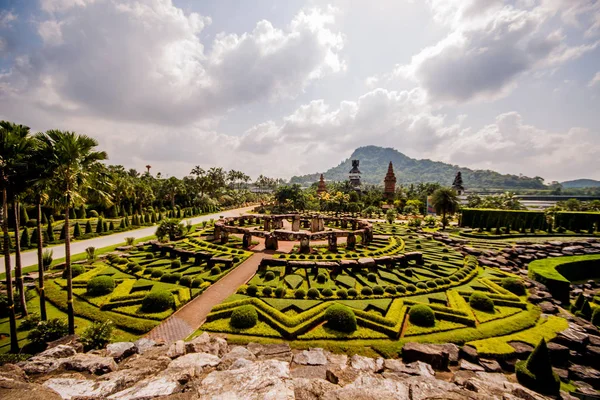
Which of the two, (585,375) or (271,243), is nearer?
(585,375)

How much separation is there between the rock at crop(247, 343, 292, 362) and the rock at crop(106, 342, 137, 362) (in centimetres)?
556

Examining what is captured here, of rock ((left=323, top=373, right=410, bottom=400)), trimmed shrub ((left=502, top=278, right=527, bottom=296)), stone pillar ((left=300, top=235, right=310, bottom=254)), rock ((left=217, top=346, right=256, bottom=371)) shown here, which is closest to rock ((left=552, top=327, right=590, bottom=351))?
trimmed shrub ((left=502, top=278, right=527, bottom=296))

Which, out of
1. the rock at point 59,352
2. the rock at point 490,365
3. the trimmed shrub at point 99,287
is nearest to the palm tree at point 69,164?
the rock at point 59,352

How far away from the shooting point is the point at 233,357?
431 inches

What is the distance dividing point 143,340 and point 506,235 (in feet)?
180

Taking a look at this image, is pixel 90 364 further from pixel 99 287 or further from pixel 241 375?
pixel 99 287

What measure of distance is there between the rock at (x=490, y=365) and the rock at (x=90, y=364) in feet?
55.2

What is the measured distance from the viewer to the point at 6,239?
1331 cm

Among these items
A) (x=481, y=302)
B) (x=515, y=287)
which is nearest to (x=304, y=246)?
(x=481, y=302)

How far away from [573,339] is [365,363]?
1333 cm

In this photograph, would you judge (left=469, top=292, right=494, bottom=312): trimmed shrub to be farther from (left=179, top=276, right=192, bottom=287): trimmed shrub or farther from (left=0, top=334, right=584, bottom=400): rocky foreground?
(left=179, top=276, right=192, bottom=287): trimmed shrub

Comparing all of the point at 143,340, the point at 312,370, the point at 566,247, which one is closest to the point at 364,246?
the point at 312,370

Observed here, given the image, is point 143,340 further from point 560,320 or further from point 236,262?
point 560,320

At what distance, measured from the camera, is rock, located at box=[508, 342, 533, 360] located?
13258mm
